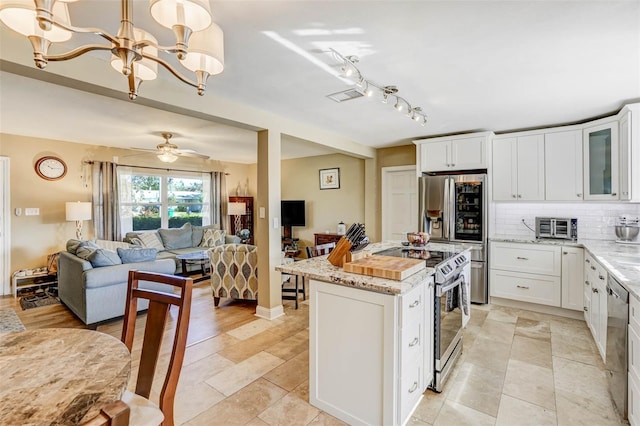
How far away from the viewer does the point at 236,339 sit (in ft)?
9.84

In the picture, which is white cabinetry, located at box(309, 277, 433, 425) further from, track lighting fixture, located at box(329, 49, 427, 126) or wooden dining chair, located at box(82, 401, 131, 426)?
track lighting fixture, located at box(329, 49, 427, 126)

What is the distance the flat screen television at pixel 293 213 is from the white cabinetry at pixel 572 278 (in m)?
4.61

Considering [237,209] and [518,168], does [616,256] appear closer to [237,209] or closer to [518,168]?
[518,168]

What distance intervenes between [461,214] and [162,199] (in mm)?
5803

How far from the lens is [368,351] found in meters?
1.72

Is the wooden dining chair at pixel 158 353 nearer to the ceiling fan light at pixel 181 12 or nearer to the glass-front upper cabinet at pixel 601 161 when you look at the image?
the ceiling fan light at pixel 181 12

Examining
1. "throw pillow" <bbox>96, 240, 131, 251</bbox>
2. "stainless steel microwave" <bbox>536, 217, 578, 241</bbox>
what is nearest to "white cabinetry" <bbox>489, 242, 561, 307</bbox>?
"stainless steel microwave" <bbox>536, 217, 578, 241</bbox>

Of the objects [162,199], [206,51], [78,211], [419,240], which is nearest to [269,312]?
[419,240]

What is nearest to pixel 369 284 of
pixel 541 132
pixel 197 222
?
pixel 541 132

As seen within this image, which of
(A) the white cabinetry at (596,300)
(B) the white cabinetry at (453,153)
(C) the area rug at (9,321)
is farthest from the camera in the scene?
(B) the white cabinetry at (453,153)

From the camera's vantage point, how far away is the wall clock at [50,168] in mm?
4809

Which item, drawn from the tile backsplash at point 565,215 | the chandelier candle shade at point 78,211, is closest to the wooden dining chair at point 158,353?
the tile backsplash at point 565,215

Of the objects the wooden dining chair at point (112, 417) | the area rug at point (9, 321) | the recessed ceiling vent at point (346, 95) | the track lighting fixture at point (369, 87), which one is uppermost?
the recessed ceiling vent at point (346, 95)

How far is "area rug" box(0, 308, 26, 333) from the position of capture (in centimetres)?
315
